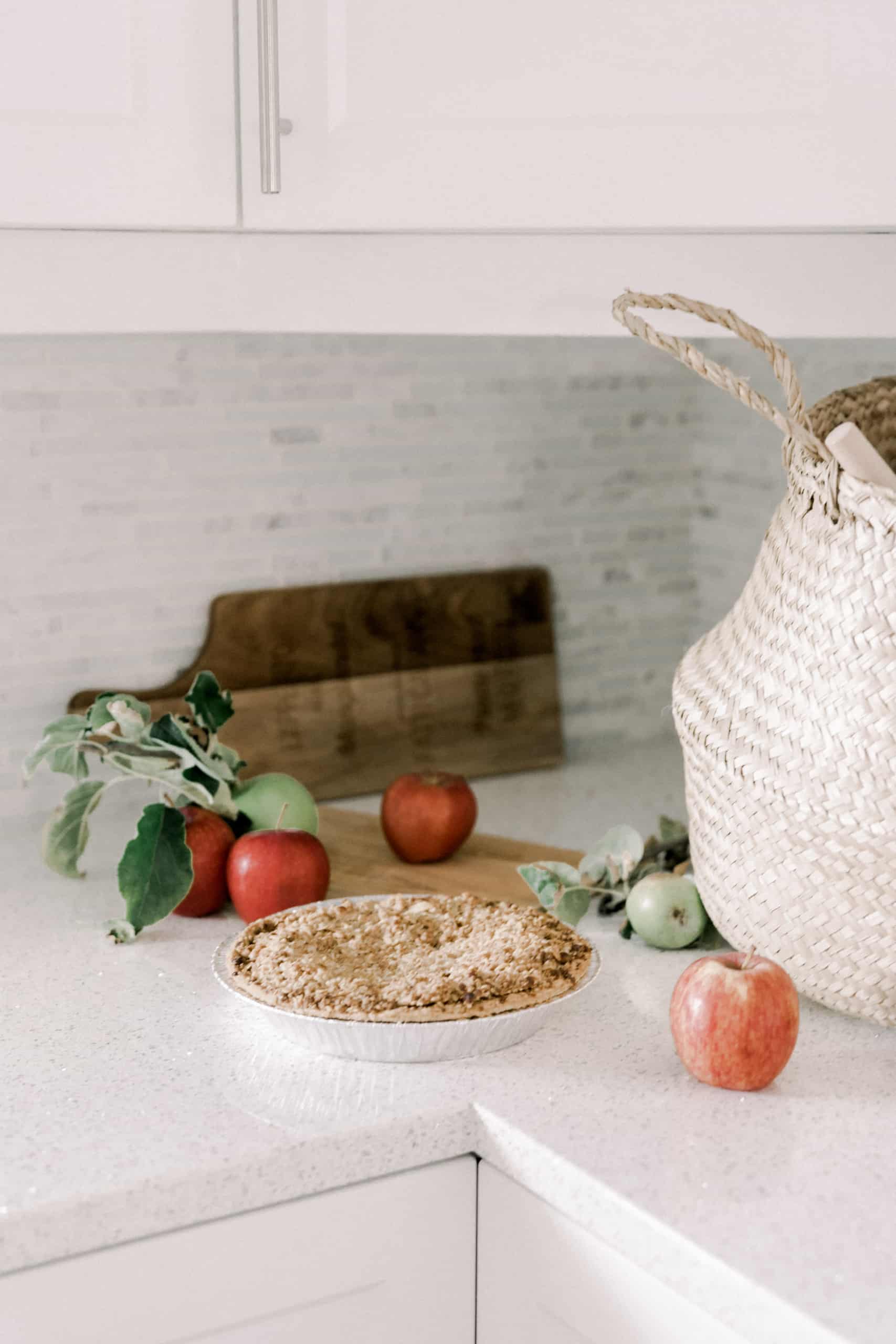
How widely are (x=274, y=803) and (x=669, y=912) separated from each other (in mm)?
412

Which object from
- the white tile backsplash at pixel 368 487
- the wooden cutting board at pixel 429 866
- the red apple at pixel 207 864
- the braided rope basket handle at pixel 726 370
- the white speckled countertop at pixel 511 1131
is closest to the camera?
the white speckled countertop at pixel 511 1131

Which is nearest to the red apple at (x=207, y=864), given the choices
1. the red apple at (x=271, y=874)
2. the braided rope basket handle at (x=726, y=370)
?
the red apple at (x=271, y=874)

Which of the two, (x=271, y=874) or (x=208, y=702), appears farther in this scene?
(x=208, y=702)

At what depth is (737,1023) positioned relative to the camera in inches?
38.9

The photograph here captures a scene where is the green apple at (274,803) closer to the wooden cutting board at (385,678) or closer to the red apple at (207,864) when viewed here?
the red apple at (207,864)

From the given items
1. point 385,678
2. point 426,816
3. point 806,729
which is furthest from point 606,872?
point 385,678

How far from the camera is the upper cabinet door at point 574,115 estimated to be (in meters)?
1.04

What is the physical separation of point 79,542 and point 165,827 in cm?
51

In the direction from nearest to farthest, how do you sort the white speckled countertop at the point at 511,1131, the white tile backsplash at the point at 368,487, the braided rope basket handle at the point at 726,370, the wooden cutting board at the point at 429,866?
the white speckled countertop at the point at 511,1131
the braided rope basket handle at the point at 726,370
the wooden cutting board at the point at 429,866
the white tile backsplash at the point at 368,487

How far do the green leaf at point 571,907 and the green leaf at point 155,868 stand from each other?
1.07ft

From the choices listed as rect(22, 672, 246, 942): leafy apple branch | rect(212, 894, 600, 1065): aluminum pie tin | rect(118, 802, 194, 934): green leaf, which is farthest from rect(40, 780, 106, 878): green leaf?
rect(212, 894, 600, 1065): aluminum pie tin

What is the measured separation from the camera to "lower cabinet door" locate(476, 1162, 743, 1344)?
853 mm

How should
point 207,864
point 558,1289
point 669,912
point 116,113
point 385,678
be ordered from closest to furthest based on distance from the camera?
point 558,1289
point 116,113
point 669,912
point 207,864
point 385,678

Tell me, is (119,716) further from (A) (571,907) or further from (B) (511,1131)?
(B) (511,1131)
